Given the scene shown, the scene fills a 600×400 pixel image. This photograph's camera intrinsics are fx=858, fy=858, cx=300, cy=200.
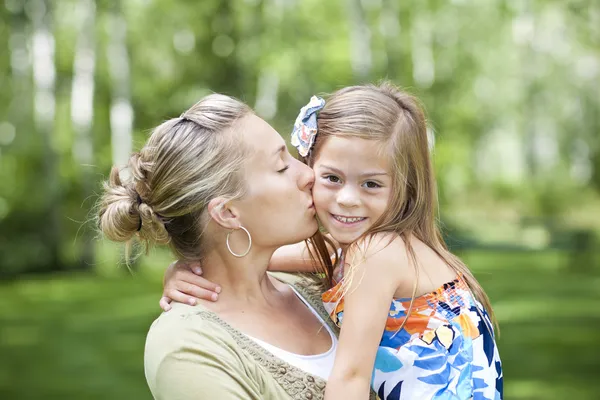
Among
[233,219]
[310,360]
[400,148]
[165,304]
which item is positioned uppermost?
[400,148]

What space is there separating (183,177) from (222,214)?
0.16 meters

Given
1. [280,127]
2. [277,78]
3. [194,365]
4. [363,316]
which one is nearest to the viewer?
[194,365]

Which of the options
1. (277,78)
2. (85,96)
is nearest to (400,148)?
(85,96)

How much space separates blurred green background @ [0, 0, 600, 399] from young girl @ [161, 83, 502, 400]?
5171 millimetres

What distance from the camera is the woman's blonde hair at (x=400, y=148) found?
2.47 m

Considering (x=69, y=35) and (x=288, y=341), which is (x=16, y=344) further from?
(x=69, y=35)

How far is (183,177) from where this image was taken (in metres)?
2.34

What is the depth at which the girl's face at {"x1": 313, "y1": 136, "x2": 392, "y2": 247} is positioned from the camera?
2451mm

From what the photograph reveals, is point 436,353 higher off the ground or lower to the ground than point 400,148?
lower

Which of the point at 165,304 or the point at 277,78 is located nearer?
the point at 165,304

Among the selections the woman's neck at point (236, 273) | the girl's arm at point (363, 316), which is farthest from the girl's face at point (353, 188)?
the woman's neck at point (236, 273)

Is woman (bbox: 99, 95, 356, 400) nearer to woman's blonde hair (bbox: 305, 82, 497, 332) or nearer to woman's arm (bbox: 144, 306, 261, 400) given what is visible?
woman's arm (bbox: 144, 306, 261, 400)

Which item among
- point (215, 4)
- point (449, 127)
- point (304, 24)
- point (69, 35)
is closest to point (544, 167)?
point (449, 127)

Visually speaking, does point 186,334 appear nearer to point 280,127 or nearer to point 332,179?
point 332,179
